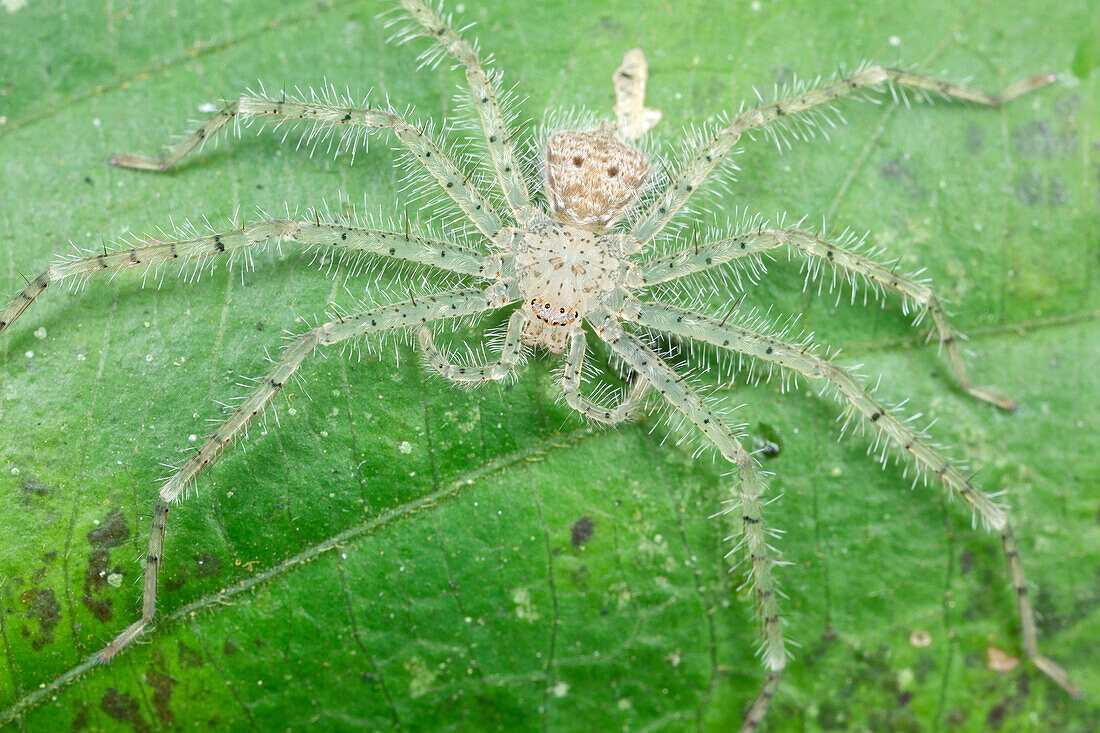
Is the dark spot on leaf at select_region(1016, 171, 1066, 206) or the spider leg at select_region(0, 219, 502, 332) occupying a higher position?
the spider leg at select_region(0, 219, 502, 332)

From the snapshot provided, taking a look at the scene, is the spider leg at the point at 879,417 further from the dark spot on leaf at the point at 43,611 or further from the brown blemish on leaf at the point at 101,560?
the dark spot on leaf at the point at 43,611

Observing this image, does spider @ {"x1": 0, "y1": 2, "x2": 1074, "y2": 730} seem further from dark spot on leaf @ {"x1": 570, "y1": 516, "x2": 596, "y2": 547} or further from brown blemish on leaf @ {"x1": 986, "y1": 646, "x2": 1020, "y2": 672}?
dark spot on leaf @ {"x1": 570, "y1": 516, "x2": 596, "y2": 547}

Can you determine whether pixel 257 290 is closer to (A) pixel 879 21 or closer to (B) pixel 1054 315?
(A) pixel 879 21

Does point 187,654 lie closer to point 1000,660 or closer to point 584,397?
point 584,397

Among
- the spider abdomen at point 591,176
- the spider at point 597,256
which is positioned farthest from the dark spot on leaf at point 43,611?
the spider abdomen at point 591,176

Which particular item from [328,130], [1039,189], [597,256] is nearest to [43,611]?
[328,130]

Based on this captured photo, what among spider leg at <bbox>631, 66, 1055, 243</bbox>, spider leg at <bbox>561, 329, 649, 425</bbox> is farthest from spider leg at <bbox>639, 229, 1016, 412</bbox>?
spider leg at <bbox>561, 329, 649, 425</bbox>
